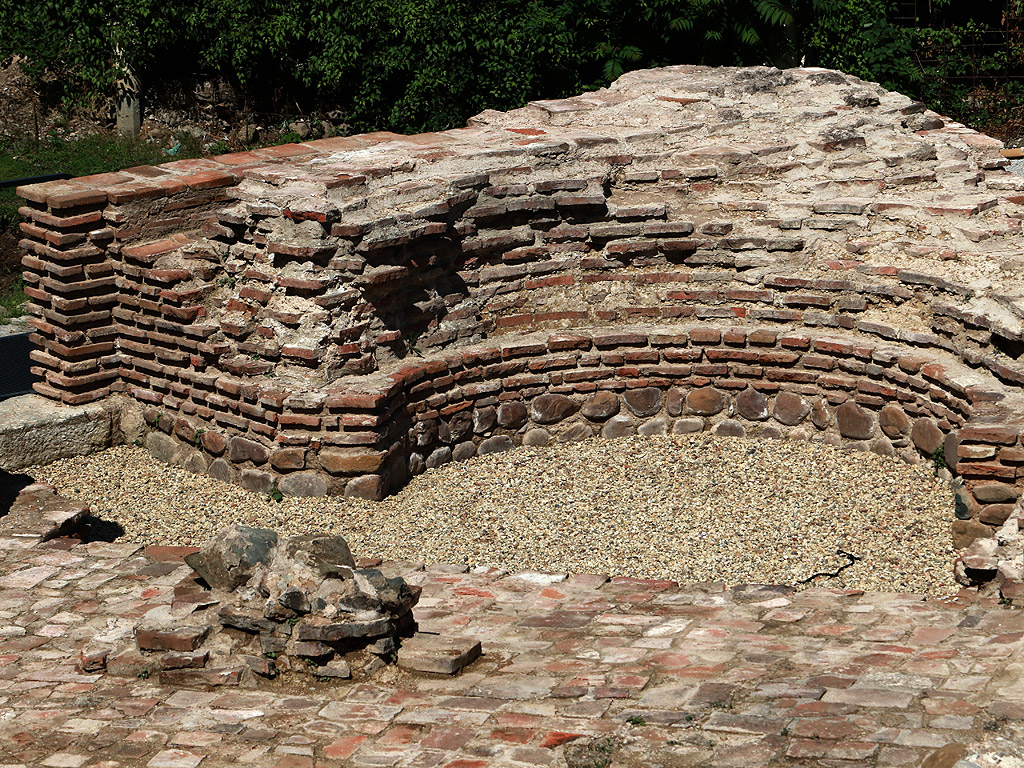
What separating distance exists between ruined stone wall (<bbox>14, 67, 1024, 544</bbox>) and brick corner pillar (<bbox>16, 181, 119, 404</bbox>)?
0.6 inches

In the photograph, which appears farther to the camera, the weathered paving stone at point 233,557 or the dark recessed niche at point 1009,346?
the dark recessed niche at point 1009,346

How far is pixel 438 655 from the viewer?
196 inches

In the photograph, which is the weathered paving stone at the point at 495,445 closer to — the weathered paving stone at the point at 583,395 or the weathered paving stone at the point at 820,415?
the weathered paving stone at the point at 583,395

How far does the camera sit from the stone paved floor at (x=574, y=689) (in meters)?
4.19

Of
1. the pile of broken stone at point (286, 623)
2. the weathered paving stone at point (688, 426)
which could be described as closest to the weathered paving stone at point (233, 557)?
the pile of broken stone at point (286, 623)

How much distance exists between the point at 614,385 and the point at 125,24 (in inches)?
362

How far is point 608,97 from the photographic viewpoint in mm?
9719

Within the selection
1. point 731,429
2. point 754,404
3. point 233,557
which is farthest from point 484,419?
point 233,557

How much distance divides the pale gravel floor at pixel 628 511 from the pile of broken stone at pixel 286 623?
1.49 metres

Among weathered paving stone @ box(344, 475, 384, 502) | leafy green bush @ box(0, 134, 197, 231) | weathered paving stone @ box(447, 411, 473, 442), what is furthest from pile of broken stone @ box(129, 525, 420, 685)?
leafy green bush @ box(0, 134, 197, 231)

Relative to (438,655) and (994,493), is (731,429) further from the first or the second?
(438,655)

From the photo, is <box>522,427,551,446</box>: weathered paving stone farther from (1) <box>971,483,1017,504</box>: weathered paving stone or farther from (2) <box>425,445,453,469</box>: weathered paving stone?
(1) <box>971,483,1017,504</box>: weathered paving stone

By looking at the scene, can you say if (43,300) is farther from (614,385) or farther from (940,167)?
(940,167)

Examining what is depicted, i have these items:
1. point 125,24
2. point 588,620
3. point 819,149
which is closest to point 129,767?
point 588,620
